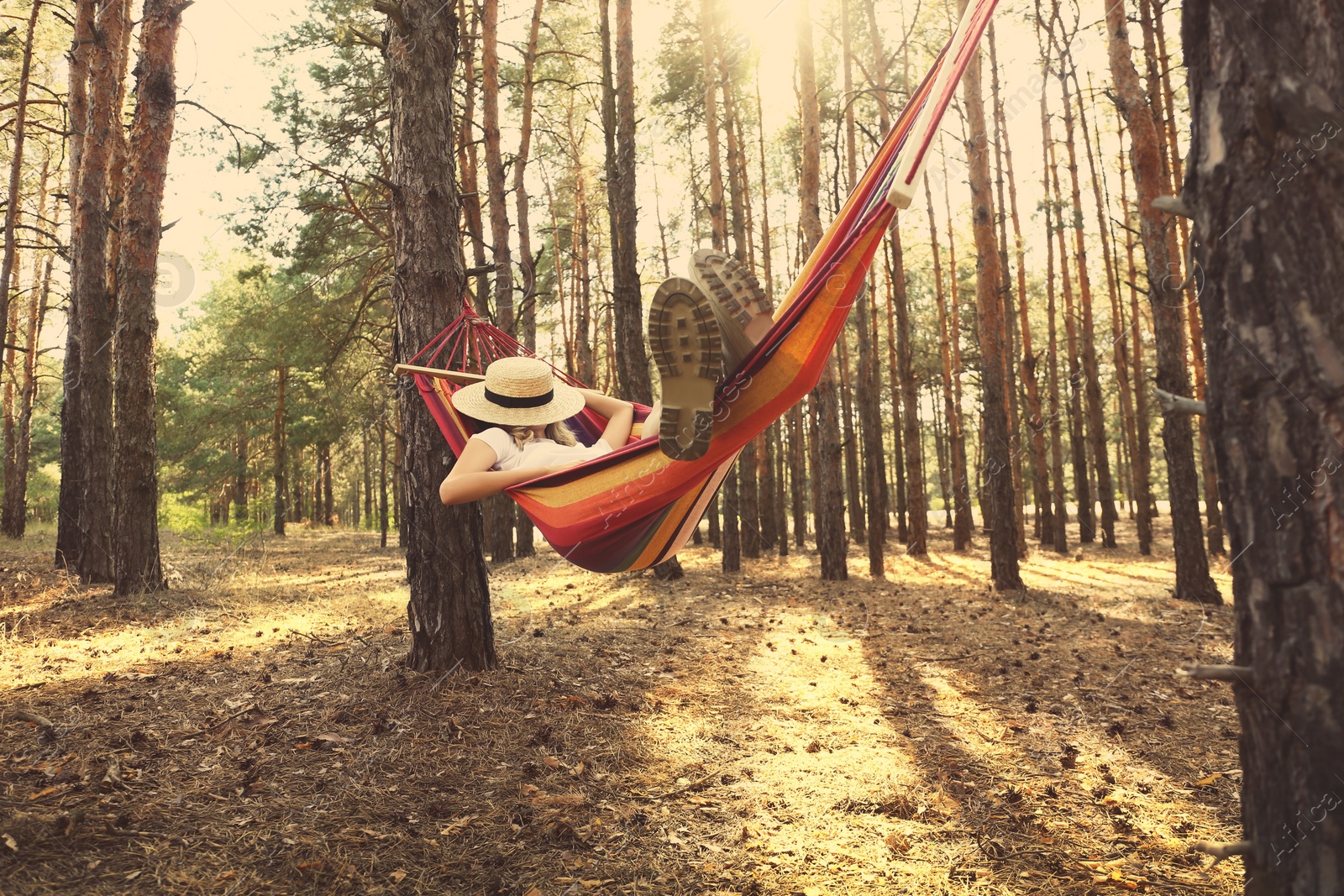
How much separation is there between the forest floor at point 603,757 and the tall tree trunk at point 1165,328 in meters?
0.86

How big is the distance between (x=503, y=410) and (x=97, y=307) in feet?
15.4

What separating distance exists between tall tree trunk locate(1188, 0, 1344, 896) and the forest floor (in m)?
0.92

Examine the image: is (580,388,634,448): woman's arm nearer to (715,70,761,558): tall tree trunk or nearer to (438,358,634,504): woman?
(438,358,634,504): woman

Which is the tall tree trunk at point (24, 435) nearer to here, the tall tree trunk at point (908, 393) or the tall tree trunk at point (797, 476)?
the tall tree trunk at point (908, 393)

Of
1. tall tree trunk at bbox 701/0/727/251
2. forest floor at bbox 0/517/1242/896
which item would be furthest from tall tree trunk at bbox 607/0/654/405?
forest floor at bbox 0/517/1242/896

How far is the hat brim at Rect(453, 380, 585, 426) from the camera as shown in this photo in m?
2.72

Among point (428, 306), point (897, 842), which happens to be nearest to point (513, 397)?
point (428, 306)

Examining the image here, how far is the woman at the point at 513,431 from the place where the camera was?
8.34 ft

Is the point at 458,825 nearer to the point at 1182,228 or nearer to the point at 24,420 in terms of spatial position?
the point at 1182,228

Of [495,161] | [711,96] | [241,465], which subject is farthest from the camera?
[241,465]

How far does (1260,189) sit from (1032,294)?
1401cm

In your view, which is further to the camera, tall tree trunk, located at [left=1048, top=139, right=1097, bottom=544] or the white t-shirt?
tall tree trunk, located at [left=1048, top=139, right=1097, bottom=544]

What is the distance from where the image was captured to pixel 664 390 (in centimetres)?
214

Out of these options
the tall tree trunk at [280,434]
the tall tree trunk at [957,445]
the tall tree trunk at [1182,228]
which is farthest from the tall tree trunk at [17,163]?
the tall tree trunk at [1182,228]
